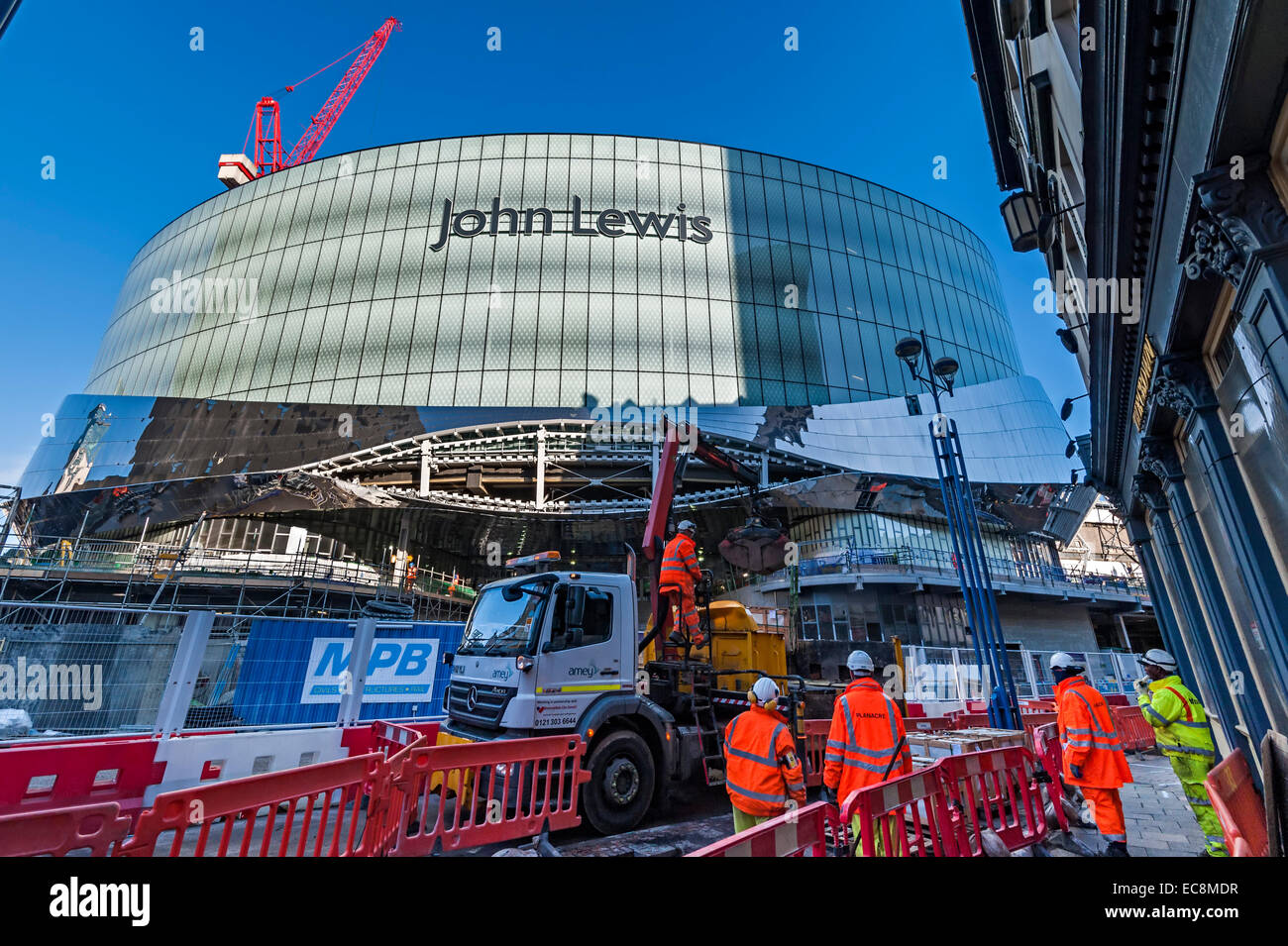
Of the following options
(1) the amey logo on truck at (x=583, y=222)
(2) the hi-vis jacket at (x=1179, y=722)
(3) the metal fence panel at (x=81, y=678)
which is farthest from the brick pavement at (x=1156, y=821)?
(1) the amey logo on truck at (x=583, y=222)

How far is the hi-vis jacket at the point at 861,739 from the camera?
4.34 m

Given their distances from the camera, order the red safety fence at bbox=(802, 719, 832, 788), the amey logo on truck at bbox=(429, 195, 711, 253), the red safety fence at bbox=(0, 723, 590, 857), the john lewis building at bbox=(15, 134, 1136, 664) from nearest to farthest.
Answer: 1. the red safety fence at bbox=(0, 723, 590, 857)
2. the red safety fence at bbox=(802, 719, 832, 788)
3. the john lewis building at bbox=(15, 134, 1136, 664)
4. the amey logo on truck at bbox=(429, 195, 711, 253)

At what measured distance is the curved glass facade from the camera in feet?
103

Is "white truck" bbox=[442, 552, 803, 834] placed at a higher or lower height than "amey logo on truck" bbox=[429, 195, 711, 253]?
lower

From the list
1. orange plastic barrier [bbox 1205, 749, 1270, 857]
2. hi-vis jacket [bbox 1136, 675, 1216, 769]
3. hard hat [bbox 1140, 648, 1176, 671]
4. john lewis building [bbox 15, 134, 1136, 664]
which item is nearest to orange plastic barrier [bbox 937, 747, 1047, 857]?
hi-vis jacket [bbox 1136, 675, 1216, 769]

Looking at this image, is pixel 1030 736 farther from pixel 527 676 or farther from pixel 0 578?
pixel 0 578

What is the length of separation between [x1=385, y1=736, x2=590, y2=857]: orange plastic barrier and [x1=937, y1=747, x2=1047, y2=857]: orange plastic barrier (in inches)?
135

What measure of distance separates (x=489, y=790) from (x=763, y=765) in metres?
2.70

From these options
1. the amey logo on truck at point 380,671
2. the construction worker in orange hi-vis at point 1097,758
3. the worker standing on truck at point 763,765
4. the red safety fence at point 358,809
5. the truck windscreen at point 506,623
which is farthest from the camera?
the amey logo on truck at point 380,671

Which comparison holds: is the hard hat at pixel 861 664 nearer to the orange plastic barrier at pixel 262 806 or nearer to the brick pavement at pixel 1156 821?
the brick pavement at pixel 1156 821

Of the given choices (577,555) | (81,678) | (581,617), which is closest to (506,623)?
(581,617)

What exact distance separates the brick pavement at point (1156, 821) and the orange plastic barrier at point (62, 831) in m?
7.77

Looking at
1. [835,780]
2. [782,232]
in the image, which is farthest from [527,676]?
[782,232]

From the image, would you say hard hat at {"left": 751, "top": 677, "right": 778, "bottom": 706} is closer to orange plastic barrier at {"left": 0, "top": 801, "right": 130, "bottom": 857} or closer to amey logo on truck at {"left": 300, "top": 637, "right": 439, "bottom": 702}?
orange plastic barrier at {"left": 0, "top": 801, "right": 130, "bottom": 857}
